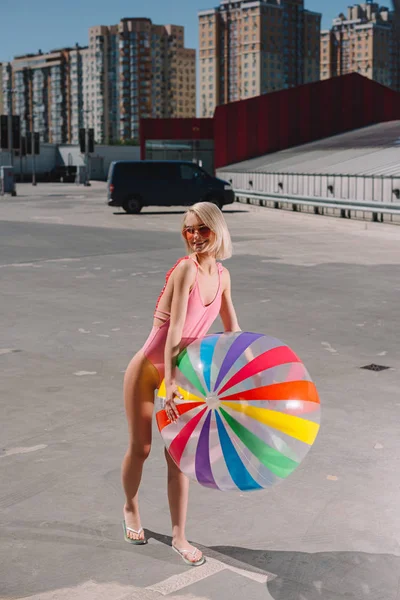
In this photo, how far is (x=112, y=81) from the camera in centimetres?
15738

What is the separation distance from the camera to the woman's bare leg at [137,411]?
390cm

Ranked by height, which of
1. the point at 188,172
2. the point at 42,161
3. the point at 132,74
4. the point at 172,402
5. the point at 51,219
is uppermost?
the point at 132,74

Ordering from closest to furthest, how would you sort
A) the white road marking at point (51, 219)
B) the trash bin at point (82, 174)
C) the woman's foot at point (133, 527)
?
the woman's foot at point (133, 527), the white road marking at point (51, 219), the trash bin at point (82, 174)

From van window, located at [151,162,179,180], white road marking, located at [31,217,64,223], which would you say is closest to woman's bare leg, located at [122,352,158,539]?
white road marking, located at [31,217,64,223]

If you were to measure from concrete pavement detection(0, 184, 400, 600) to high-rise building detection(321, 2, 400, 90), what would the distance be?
155552 mm

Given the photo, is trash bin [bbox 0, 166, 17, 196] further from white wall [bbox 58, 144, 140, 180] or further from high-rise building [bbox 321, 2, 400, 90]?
high-rise building [bbox 321, 2, 400, 90]

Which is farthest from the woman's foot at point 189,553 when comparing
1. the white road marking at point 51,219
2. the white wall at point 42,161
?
the white wall at point 42,161

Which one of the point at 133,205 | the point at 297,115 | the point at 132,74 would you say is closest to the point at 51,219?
the point at 133,205

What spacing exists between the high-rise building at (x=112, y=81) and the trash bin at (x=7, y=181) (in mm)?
107455

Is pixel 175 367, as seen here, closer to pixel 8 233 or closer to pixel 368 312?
pixel 368 312

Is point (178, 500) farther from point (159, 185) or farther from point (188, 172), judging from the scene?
point (188, 172)

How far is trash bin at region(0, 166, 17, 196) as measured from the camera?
47.7 meters

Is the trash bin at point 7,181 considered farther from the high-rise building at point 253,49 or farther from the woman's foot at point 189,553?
the high-rise building at point 253,49

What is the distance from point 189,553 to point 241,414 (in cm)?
83
